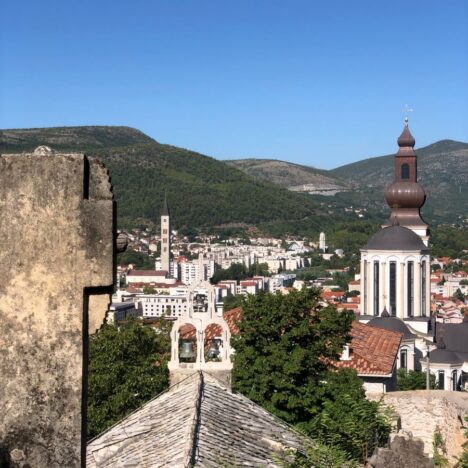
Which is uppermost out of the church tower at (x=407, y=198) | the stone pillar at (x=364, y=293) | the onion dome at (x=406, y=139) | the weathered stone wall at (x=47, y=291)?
the onion dome at (x=406, y=139)

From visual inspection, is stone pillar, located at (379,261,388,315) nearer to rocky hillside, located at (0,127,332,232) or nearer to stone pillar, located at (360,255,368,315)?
stone pillar, located at (360,255,368,315)

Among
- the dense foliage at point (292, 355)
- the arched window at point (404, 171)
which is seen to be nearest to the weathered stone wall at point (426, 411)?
the dense foliage at point (292, 355)

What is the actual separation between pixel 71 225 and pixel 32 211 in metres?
0.13

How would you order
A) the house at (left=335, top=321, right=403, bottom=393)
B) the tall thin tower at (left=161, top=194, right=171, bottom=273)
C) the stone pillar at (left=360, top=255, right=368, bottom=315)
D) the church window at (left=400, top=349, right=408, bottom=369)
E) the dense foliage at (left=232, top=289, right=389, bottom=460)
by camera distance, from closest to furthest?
1. the dense foliage at (left=232, top=289, right=389, bottom=460)
2. the house at (left=335, top=321, right=403, bottom=393)
3. the church window at (left=400, top=349, right=408, bottom=369)
4. the stone pillar at (left=360, top=255, right=368, bottom=315)
5. the tall thin tower at (left=161, top=194, right=171, bottom=273)

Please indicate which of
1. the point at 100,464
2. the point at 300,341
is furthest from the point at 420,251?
the point at 100,464

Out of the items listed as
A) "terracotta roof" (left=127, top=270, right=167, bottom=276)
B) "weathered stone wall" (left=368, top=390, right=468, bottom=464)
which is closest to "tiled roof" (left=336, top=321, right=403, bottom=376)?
"weathered stone wall" (left=368, top=390, right=468, bottom=464)

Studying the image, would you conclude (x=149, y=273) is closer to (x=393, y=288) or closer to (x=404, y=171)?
(x=404, y=171)

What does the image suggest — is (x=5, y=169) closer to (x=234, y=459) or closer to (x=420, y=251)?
(x=234, y=459)

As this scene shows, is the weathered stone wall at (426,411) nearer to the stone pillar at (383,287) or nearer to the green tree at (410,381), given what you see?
the green tree at (410,381)

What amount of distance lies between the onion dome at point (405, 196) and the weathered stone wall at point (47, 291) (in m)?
49.4

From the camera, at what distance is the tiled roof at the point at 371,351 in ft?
70.5

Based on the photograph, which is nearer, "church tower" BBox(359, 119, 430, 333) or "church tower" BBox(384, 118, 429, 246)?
"church tower" BBox(359, 119, 430, 333)

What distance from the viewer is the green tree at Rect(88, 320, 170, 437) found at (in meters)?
16.2

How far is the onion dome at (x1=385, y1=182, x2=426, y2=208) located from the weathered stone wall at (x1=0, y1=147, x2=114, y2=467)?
162ft
